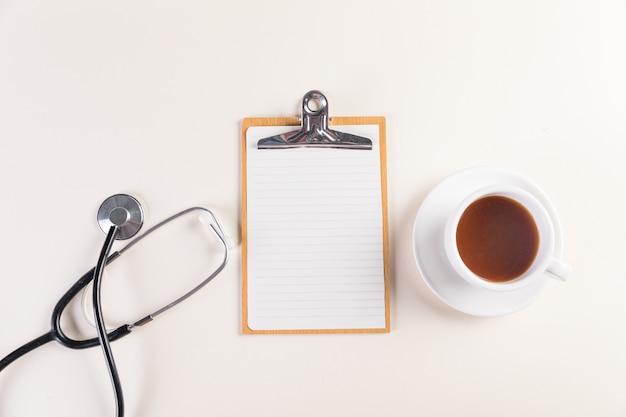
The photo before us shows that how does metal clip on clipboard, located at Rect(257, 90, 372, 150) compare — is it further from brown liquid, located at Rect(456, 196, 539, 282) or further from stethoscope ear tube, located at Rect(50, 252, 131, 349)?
stethoscope ear tube, located at Rect(50, 252, 131, 349)

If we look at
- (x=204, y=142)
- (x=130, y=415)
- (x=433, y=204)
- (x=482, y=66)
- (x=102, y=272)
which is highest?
(x=482, y=66)

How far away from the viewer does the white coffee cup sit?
64 centimetres

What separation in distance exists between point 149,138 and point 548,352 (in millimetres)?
745

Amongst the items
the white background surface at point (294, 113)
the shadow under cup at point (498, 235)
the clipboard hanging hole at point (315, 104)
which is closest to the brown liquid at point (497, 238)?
the shadow under cup at point (498, 235)

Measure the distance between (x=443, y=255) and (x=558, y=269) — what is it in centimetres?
15

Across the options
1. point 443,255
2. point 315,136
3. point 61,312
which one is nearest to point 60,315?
point 61,312

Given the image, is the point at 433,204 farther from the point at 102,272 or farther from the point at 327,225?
the point at 102,272

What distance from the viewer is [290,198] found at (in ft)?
2.52

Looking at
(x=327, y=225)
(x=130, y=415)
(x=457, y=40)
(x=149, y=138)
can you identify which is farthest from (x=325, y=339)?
(x=457, y=40)

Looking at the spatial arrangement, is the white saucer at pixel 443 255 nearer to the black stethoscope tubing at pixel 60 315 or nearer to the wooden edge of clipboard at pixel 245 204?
the wooden edge of clipboard at pixel 245 204

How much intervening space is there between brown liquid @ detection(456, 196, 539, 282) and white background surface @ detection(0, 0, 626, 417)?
113mm

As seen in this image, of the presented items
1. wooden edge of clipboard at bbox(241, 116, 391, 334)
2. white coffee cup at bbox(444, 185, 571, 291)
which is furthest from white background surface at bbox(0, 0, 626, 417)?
white coffee cup at bbox(444, 185, 571, 291)

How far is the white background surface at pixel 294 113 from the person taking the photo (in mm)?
752

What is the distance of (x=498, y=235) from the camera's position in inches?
26.8
